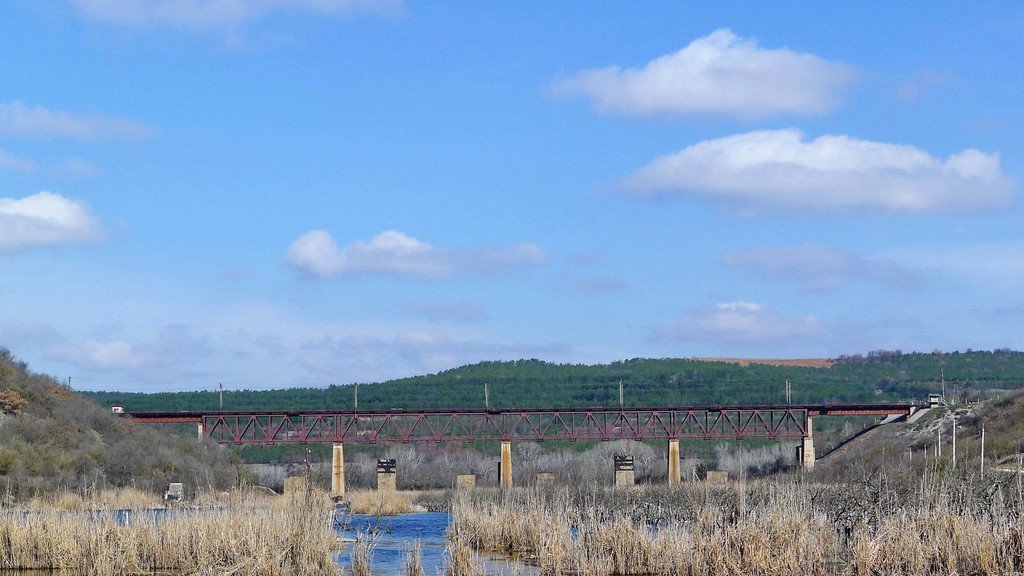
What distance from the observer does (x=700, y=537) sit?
2858cm

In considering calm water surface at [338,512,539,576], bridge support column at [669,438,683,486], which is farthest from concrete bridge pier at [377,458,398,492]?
bridge support column at [669,438,683,486]

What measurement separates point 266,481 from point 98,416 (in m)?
19.9

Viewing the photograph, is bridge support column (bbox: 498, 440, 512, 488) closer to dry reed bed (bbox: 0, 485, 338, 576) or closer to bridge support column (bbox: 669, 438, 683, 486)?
bridge support column (bbox: 669, 438, 683, 486)

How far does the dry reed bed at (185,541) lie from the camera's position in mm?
27141

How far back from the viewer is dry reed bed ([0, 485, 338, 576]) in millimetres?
27141

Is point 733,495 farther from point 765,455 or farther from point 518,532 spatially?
point 765,455

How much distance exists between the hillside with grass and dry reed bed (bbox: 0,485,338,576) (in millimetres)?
23966

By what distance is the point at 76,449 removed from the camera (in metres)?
69.8

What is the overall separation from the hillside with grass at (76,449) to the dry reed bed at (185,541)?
23966 millimetres

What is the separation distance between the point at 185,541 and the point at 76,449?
4334 centimetres

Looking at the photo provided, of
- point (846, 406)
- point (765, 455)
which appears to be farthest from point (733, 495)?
point (765, 455)

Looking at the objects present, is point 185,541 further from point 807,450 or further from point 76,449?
point 807,450

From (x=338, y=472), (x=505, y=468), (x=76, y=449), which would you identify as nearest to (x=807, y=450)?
(x=505, y=468)

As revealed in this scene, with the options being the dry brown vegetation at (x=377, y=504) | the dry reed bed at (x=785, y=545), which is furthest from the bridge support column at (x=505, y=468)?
the dry reed bed at (x=785, y=545)
